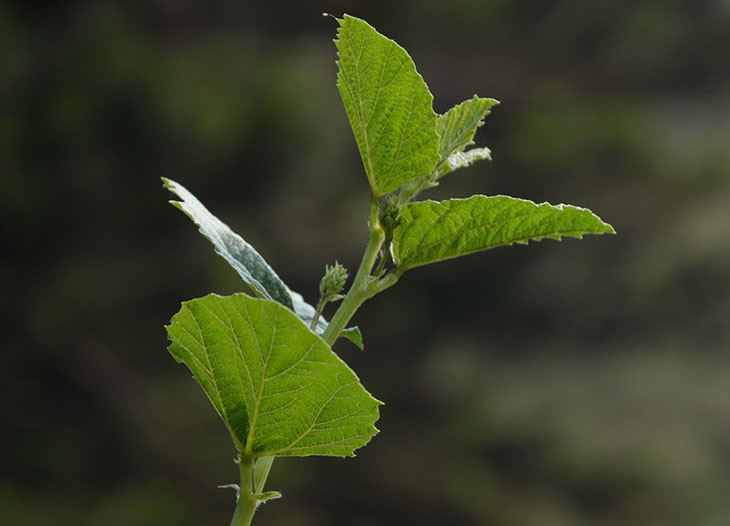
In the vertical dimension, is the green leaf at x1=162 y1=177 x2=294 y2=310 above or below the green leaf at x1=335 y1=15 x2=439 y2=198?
below

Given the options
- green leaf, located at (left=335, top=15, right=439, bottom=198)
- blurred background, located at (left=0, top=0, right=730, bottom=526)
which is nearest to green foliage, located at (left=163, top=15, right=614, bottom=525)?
green leaf, located at (left=335, top=15, right=439, bottom=198)

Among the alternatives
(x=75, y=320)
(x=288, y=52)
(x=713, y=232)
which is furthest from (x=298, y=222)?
(x=713, y=232)

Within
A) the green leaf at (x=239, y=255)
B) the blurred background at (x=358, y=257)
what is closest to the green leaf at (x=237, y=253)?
the green leaf at (x=239, y=255)

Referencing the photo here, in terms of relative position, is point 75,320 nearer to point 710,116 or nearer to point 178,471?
point 178,471

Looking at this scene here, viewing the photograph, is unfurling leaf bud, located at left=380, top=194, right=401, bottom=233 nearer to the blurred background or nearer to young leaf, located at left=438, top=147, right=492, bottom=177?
young leaf, located at left=438, top=147, right=492, bottom=177

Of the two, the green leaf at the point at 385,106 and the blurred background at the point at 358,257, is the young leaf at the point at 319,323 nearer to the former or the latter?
the green leaf at the point at 385,106

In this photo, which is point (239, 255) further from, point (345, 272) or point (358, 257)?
point (358, 257)

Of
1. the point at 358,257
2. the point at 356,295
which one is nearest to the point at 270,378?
the point at 356,295
